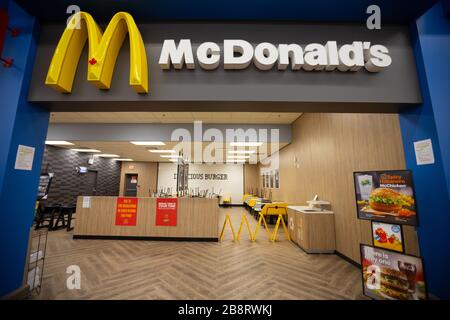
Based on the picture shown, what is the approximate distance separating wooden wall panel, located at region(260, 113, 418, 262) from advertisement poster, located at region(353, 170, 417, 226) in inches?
25.6

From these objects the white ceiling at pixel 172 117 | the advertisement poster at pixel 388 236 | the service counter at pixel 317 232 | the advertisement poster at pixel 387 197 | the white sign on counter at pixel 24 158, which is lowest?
the service counter at pixel 317 232

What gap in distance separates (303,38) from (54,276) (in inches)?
196

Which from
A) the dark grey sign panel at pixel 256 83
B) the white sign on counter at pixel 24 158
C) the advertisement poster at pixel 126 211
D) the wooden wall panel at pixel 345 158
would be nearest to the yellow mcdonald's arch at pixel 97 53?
the dark grey sign panel at pixel 256 83

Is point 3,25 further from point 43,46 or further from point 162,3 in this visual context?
point 162,3

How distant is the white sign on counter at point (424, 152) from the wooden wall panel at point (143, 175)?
13029 mm

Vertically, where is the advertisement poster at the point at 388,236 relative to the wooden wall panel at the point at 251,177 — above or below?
below

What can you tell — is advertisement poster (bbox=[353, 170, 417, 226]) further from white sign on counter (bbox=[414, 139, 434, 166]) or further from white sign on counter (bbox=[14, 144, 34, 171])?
white sign on counter (bbox=[14, 144, 34, 171])

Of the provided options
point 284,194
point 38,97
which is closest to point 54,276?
point 38,97

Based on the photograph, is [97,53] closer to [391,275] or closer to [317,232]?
[391,275]

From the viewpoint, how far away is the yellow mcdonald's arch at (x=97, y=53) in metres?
2.00

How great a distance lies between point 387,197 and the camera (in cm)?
217

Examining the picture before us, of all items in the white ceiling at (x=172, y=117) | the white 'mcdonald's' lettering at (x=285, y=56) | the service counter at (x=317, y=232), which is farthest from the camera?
the white ceiling at (x=172, y=117)

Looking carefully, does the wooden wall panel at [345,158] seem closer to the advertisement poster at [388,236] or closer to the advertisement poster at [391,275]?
the advertisement poster at [388,236]

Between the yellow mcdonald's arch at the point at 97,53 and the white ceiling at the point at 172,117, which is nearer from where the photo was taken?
the yellow mcdonald's arch at the point at 97,53
